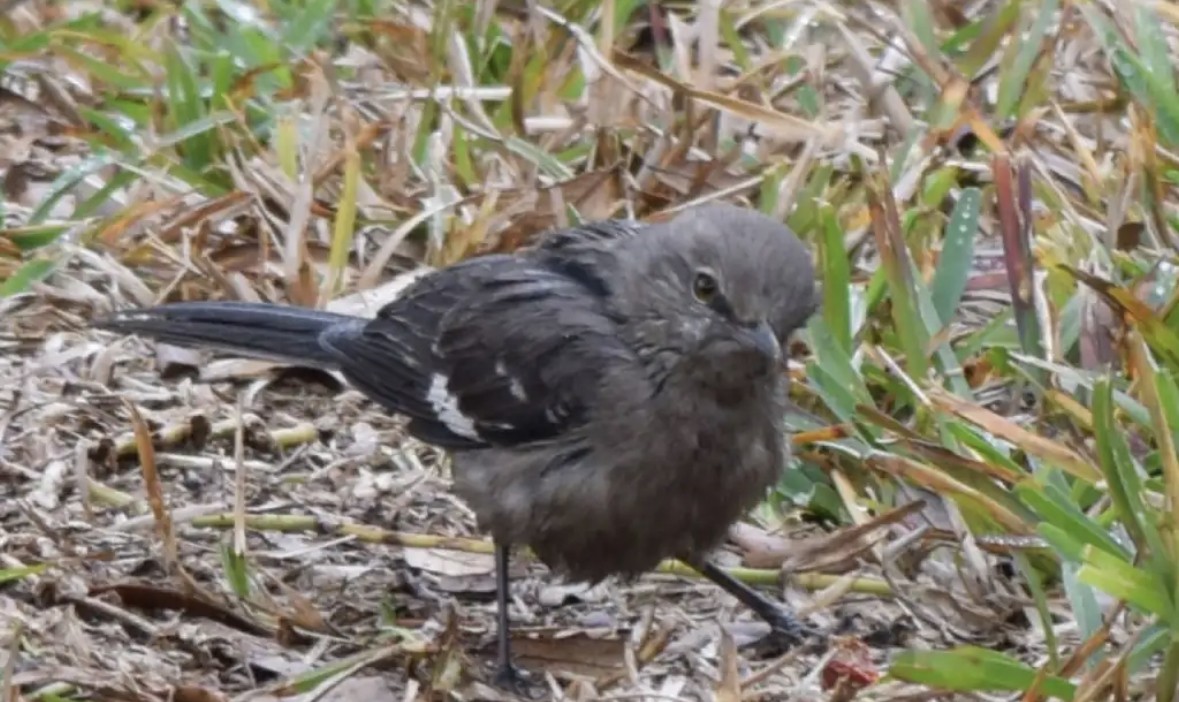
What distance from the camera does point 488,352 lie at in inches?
169

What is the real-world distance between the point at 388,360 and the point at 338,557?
1.47ft

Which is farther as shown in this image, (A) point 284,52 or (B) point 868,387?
(A) point 284,52

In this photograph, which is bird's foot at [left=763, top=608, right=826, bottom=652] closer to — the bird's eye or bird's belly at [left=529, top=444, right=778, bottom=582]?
bird's belly at [left=529, top=444, right=778, bottom=582]

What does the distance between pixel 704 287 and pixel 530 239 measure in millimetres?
A: 1409

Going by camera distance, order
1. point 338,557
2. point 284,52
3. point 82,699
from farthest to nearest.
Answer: point 284,52, point 338,557, point 82,699

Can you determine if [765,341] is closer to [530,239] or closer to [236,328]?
[236,328]

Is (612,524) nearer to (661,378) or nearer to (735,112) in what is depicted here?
(661,378)

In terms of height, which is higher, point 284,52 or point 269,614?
point 284,52

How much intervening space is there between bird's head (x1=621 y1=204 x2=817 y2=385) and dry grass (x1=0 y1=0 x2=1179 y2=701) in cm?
40

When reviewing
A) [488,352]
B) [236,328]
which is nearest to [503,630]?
[488,352]

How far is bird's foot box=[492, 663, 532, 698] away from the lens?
3.87 metres

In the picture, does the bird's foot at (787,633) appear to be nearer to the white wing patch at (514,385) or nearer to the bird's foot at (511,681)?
the bird's foot at (511,681)

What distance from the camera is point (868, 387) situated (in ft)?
14.7

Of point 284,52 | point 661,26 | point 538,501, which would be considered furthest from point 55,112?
point 538,501
